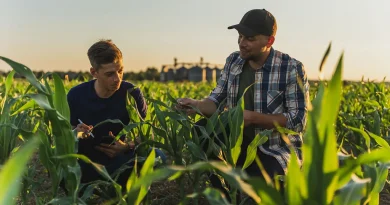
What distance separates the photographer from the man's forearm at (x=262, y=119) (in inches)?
104

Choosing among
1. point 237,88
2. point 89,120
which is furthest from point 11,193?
A: point 237,88

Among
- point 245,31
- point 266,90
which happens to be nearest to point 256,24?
point 245,31

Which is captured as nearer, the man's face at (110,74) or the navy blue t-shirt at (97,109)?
the man's face at (110,74)

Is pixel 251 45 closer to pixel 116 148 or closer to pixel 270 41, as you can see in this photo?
pixel 270 41

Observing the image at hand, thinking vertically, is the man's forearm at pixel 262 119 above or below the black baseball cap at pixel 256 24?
below

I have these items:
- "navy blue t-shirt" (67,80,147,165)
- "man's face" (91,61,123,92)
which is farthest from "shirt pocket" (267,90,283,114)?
"man's face" (91,61,123,92)

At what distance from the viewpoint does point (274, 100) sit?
2.88 m

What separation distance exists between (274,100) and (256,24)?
1.36 ft

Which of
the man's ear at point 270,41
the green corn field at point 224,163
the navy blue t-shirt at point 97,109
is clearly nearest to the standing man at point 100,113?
the navy blue t-shirt at point 97,109

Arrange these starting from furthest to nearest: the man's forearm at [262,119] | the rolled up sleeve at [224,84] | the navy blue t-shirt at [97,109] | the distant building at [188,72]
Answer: the distant building at [188,72]
the rolled up sleeve at [224,84]
the navy blue t-shirt at [97,109]
the man's forearm at [262,119]

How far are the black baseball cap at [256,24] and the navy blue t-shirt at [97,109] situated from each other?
2.13 feet

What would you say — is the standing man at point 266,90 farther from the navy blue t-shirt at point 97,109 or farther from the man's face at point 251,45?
the navy blue t-shirt at point 97,109

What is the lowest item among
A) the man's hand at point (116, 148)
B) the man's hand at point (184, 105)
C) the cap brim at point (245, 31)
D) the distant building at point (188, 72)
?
the distant building at point (188, 72)

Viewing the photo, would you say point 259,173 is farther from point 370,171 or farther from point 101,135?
point 370,171
